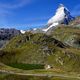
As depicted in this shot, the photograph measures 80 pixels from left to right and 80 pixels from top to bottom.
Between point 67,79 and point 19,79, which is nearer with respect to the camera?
point 19,79

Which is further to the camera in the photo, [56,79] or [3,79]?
[56,79]

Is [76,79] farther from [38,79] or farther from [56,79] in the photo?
[38,79]

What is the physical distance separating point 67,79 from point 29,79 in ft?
73.6

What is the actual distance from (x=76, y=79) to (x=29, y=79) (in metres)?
27.2

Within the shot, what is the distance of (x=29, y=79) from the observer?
511 feet

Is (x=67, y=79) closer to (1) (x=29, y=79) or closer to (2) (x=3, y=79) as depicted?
(1) (x=29, y=79)

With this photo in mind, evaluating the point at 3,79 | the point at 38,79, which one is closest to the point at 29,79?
the point at 38,79

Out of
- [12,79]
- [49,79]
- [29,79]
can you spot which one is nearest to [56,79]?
[49,79]

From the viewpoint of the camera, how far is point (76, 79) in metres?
161

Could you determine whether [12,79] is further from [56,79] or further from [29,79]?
[56,79]

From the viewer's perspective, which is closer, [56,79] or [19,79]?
[19,79]

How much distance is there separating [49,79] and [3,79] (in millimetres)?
26442

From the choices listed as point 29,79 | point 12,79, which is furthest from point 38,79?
point 12,79

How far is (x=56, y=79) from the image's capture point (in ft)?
525
